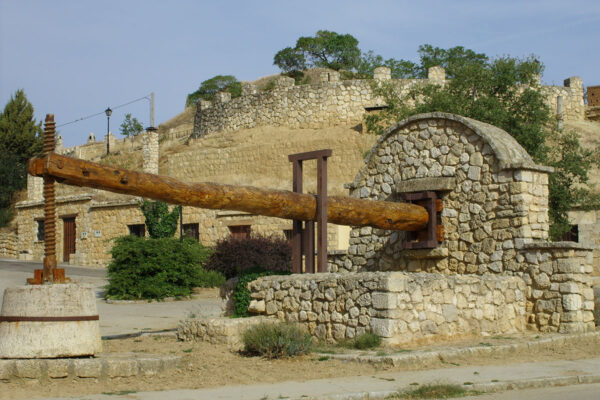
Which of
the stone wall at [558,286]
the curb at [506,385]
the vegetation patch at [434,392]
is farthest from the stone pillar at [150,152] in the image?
the vegetation patch at [434,392]

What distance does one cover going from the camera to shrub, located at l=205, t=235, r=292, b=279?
1978cm

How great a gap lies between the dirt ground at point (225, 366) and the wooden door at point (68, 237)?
20.3 meters

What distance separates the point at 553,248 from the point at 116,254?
1050 centimetres

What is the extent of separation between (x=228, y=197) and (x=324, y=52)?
5469cm

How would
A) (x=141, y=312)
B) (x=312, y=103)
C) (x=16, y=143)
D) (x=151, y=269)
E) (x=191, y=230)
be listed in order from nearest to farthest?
(x=141, y=312) → (x=151, y=269) → (x=191, y=230) → (x=312, y=103) → (x=16, y=143)

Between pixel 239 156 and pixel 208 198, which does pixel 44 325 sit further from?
pixel 239 156

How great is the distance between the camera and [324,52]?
62250mm

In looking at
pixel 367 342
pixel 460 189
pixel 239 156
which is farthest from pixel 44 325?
pixel 239 156

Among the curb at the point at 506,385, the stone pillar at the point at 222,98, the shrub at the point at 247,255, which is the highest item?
the stone pillar at the point at 222,98

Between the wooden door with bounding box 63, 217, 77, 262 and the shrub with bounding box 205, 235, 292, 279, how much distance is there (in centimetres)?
1109

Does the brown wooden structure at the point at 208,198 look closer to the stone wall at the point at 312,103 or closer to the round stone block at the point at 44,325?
the round stone block at the point at 44,325

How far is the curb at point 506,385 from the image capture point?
6.41 m

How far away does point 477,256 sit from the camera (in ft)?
37.4

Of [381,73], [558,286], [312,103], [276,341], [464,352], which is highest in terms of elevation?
[381,73]
